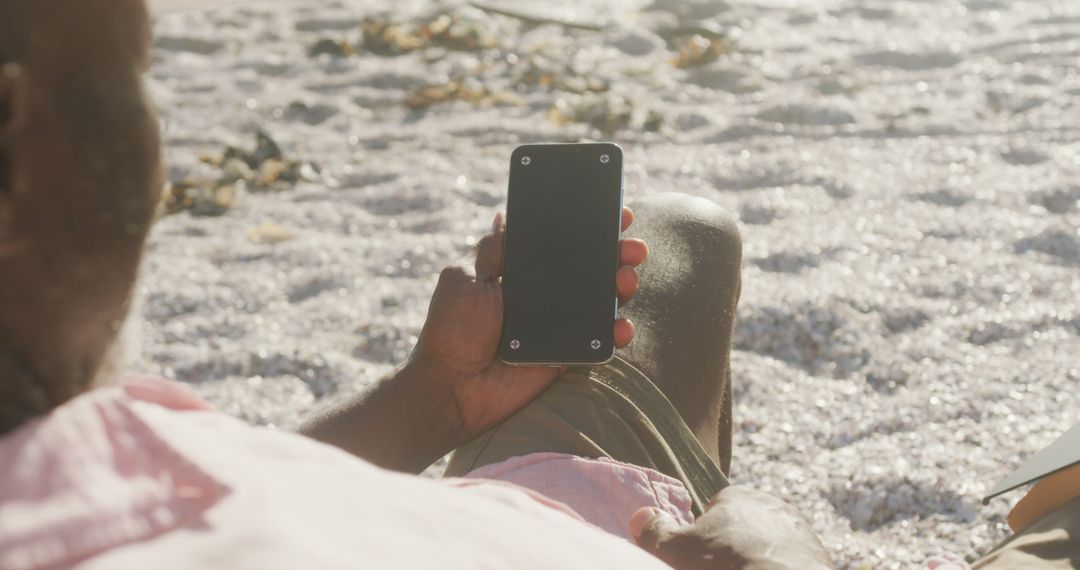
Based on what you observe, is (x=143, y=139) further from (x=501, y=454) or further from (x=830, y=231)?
(x=830, y=231)

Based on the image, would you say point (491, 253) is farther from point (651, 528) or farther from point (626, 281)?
point (651, 528)

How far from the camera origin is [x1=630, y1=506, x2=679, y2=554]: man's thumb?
105 cm

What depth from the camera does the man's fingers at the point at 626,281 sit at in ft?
4.75

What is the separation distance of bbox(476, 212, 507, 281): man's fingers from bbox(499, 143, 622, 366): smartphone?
0.01 metres

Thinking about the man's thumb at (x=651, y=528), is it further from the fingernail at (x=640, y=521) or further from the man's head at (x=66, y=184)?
the man's head at (x=66, y=184)

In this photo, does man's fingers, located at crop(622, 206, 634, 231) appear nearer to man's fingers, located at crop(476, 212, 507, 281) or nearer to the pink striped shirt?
man's fingers, located at crop(476, 212, 507, 281)

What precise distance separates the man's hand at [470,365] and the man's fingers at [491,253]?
0.04m

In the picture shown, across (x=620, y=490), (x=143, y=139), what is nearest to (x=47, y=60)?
(x=143, y=139)

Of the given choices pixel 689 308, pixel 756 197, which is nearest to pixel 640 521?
pixel 689 308

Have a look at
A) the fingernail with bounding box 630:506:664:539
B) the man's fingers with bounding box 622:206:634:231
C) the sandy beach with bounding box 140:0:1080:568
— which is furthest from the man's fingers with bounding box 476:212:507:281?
the sandy beach with bounding box 140:0:1080:568

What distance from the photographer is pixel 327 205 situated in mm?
3018

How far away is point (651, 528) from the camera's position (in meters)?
1.06

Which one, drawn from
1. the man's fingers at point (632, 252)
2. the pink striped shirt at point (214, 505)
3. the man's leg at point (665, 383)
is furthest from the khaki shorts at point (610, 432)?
the pink striped shirt at point (214, 505)

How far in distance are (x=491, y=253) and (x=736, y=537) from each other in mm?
604
